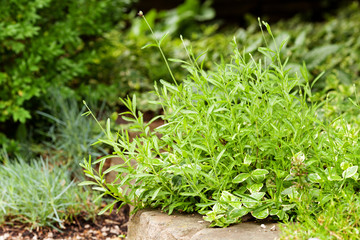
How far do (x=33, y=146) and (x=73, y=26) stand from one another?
3.77ft

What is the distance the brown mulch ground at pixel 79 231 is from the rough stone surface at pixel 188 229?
0.58 m

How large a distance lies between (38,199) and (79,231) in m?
0.35

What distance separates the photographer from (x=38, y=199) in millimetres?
2607

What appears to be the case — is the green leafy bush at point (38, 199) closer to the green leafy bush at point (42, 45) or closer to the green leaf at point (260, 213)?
the green leafy bush at point (42, 45)

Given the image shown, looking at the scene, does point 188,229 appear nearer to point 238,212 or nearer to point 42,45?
point 238,212

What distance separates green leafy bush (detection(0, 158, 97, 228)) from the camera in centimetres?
260

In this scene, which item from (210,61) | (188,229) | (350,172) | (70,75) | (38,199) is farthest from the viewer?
(210,61)

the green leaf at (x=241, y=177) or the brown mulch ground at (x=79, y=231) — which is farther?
the brown mulch ground at (x=79, y=231)

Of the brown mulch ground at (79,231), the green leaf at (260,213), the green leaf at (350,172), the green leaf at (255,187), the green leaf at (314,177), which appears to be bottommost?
the brown mulch ground at (79,231)

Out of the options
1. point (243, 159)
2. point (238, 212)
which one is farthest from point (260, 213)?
point (243, 159)

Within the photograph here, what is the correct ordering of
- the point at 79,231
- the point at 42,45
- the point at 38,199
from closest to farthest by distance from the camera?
the point at 38,199 → the point at 79,231 → the point at 42,45

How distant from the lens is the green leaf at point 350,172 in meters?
1.79

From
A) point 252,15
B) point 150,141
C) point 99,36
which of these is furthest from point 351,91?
point 252,15

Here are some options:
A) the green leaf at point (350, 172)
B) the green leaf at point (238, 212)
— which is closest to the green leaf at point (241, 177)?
the green leaf at point (238, 212)
